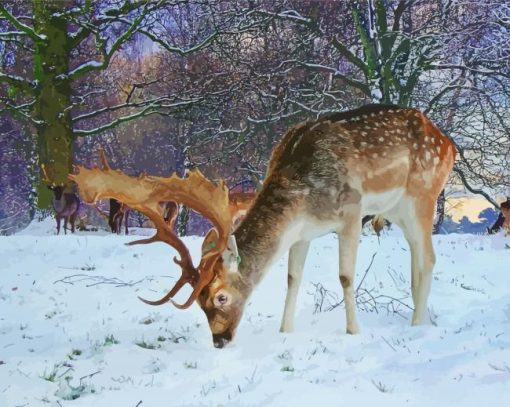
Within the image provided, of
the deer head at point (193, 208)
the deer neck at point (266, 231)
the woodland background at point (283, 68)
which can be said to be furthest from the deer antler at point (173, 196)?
the woodland background at point (283, 68)

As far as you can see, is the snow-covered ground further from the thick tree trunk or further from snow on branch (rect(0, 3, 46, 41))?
snow on branch (rect(0, 3, 46, 41))

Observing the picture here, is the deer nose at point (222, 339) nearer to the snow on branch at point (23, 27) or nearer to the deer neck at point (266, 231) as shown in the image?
the deer neck at point (266, 231)

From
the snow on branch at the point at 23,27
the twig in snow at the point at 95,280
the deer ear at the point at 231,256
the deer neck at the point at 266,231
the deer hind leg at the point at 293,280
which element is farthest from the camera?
the snow on branch at the point at 23,27

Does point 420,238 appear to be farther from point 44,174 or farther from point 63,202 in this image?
point 44,174

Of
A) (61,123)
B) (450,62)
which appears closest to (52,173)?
(61,123)

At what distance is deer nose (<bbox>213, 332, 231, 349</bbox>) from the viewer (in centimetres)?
499

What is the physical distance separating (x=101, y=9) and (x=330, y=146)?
12337mm

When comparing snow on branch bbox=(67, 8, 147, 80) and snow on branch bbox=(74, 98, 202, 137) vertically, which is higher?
snow on branch bbox=(67, 8, 147, 80)

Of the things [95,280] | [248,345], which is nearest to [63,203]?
[95,280]

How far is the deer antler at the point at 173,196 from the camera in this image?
4.75 m

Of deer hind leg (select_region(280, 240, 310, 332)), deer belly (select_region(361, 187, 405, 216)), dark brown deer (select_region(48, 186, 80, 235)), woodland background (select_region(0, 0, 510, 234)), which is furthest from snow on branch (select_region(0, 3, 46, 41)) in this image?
deer belly (select_region(361, 187, 405, 216))

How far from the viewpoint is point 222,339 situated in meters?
5.00

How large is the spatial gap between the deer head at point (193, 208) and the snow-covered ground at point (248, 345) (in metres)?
0.44

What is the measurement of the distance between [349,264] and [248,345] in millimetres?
1030
